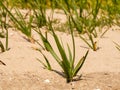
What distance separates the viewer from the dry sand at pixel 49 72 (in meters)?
2.11

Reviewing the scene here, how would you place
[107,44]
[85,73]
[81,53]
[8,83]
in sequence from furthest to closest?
1. [107,44]
2. [81,53]
3. [85,73]
4. [8,83]

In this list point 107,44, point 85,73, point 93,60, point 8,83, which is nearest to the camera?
point 8,83

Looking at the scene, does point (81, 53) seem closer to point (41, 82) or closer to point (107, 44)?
point (107, 44)

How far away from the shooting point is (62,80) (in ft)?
7.20

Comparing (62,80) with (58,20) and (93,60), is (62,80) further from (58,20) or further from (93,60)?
(58,20)

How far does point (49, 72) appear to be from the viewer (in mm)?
2271

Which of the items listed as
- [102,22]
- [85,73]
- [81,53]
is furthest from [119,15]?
[85,73]

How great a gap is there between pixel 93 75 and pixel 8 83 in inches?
20.0

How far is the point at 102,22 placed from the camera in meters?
3.86

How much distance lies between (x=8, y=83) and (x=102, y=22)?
192 cm

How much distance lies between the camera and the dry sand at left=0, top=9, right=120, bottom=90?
211 centimetres

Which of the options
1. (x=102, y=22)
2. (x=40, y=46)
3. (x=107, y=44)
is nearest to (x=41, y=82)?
(x=40, y=46)

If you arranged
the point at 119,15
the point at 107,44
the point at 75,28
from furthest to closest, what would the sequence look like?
the point at 119,15, the point at 75,28, the point at 107,44

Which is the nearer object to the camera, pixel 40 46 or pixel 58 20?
pixel 40 46
